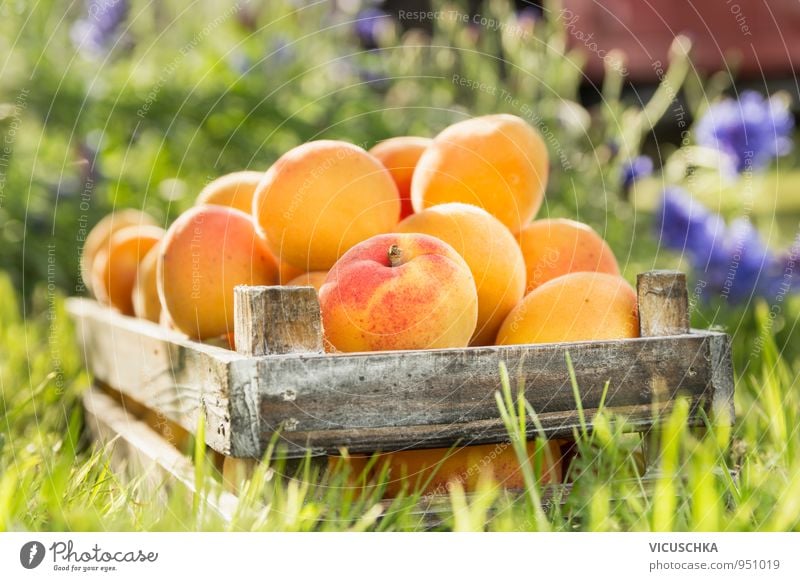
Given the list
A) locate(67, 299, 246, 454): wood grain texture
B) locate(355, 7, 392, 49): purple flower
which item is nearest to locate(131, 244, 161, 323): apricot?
locate(67, 299, 246, 454): wood grain texture

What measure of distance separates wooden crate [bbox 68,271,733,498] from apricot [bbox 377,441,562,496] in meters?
0.06

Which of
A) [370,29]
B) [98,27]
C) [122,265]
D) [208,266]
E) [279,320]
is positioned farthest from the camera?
[370,29]

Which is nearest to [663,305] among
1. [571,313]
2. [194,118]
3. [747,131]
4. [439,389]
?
[571,313]

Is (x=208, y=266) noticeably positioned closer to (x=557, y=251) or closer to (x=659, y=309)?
(x=557, y=251)

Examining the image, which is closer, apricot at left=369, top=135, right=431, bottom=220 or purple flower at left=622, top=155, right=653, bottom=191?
apricot at left=369, top=135, right=431, bottom=220

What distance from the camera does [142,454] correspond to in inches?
58.1

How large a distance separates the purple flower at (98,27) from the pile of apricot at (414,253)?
1.72 meters

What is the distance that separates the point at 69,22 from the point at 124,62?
22 cm

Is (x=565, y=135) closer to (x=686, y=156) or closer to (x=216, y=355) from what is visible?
(x=686, y=156)

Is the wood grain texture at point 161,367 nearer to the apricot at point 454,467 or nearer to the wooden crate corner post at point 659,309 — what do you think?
the apricot at point 454,467

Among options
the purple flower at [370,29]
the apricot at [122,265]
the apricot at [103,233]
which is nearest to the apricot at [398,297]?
the apricot at [122,265]

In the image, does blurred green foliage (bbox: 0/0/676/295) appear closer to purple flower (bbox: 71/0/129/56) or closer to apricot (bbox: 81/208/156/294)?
purple flower (bbox: 71/0/129/56)

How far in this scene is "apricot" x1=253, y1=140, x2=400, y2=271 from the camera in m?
1.30
